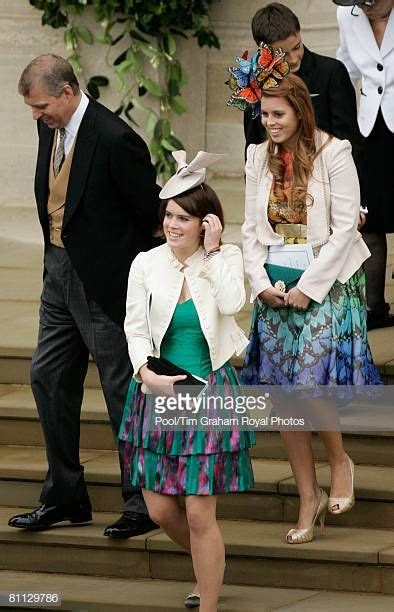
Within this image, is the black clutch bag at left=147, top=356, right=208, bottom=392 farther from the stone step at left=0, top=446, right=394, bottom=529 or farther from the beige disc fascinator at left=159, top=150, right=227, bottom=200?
the stone step at left=0, top=446, right=394, bottom=529

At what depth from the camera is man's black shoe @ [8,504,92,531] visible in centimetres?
639

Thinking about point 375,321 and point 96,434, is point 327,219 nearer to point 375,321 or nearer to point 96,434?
point 96,434

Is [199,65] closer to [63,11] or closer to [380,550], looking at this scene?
[63,11]

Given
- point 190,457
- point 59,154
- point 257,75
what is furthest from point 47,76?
point 190,457

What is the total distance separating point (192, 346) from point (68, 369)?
910 mm

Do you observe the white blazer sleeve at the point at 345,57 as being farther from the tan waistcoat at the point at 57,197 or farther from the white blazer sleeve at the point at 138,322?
the white blazer sleeve at the point at 138,322

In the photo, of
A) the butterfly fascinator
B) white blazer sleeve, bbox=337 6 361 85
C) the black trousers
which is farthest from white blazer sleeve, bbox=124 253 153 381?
white blazer sleeve, bbox=337 6 361 85

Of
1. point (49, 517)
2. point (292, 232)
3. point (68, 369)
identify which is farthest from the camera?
point (49, 517)

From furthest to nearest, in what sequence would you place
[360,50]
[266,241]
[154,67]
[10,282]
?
[154,67] < [10,282] < [360,50] < [266,241]

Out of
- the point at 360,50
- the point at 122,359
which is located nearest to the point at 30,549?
the point at 122,359

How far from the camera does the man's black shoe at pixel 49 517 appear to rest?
6.39 metres

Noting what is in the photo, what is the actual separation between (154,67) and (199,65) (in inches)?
16.6

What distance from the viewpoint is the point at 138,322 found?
555 centimetres

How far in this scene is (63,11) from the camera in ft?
32.0
